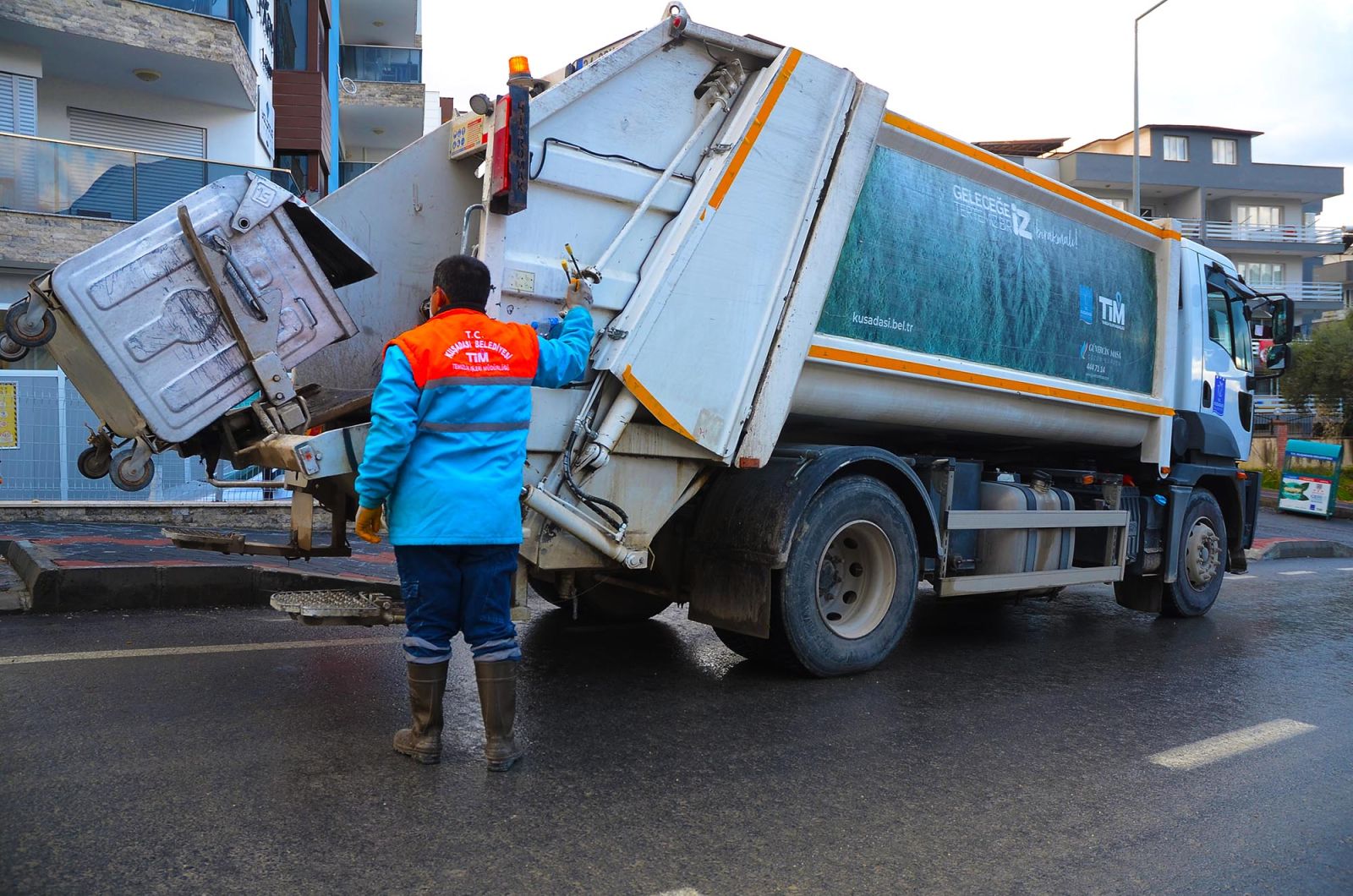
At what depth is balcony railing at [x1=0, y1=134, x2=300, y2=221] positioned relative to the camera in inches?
513

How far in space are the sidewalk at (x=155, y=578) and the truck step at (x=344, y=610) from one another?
1.14 meters

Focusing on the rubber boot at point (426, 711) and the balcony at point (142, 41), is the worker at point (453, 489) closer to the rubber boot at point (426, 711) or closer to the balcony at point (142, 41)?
the rubber boot at point (426, 711)

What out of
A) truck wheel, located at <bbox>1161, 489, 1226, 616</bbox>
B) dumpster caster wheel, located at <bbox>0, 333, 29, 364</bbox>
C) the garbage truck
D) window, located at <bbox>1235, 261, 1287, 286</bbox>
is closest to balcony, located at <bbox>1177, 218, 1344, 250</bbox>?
window, located at <bbox>1235, 261, 1287, 286</bbox>

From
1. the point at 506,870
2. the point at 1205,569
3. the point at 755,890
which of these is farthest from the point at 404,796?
the point at 1205,569

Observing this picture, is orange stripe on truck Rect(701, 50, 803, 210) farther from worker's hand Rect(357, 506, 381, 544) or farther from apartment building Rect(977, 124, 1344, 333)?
apartment building Rect(977, 124, 1344, 333)

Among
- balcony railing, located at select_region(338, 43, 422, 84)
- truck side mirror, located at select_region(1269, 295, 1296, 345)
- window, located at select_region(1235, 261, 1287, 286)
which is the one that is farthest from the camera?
window, located at select_region(1235, 261, 1287, 286)

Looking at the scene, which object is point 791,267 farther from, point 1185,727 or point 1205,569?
point 1205,569

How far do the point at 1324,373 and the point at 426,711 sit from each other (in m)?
36.8

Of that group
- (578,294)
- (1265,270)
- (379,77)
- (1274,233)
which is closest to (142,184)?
(578,294)

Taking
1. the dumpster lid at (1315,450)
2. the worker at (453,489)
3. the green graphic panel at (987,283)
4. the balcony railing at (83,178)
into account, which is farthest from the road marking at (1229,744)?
the dumpster lid at (1315,450)

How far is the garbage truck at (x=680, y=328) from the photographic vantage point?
413 cm

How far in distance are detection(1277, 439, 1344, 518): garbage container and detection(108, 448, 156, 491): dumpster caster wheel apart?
22512mm

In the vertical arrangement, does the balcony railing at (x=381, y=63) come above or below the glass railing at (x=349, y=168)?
above

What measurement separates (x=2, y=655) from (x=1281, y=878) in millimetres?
5166
